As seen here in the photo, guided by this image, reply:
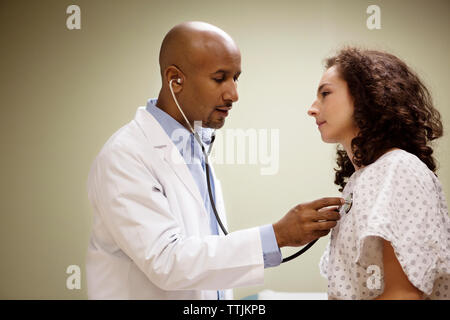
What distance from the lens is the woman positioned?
989mm

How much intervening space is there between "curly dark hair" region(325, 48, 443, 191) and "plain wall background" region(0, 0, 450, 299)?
4.12 ft

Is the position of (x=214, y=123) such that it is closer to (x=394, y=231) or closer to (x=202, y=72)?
(x=202, y=72)

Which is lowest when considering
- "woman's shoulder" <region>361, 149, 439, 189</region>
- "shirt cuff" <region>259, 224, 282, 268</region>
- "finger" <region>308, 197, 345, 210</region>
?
"shirt cuff" <region>259, 224, 282, 268</region>

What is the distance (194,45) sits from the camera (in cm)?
132

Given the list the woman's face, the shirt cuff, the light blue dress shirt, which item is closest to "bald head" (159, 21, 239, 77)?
the light blue dress shirt

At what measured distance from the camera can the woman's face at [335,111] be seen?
1.20 metres

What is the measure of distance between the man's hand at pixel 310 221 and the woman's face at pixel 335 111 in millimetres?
211

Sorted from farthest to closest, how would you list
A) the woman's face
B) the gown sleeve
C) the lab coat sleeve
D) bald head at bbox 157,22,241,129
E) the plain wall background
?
the plain wall background < bald head at bbox 157,22,241,129 < the woman's face < the lab coat sleeve < the gown sleeve

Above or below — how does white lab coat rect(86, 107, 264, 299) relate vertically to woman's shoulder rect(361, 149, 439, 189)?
below

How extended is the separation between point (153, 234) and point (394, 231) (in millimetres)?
556

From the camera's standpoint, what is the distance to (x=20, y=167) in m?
2.46

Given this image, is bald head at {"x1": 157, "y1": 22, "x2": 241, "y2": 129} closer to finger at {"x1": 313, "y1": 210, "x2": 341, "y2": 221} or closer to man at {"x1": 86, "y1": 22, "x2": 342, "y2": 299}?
man at {"x1": 86, "y1": 22, "x2": 342, "y2": 299}

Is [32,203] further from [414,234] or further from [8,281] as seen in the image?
[414,234]
